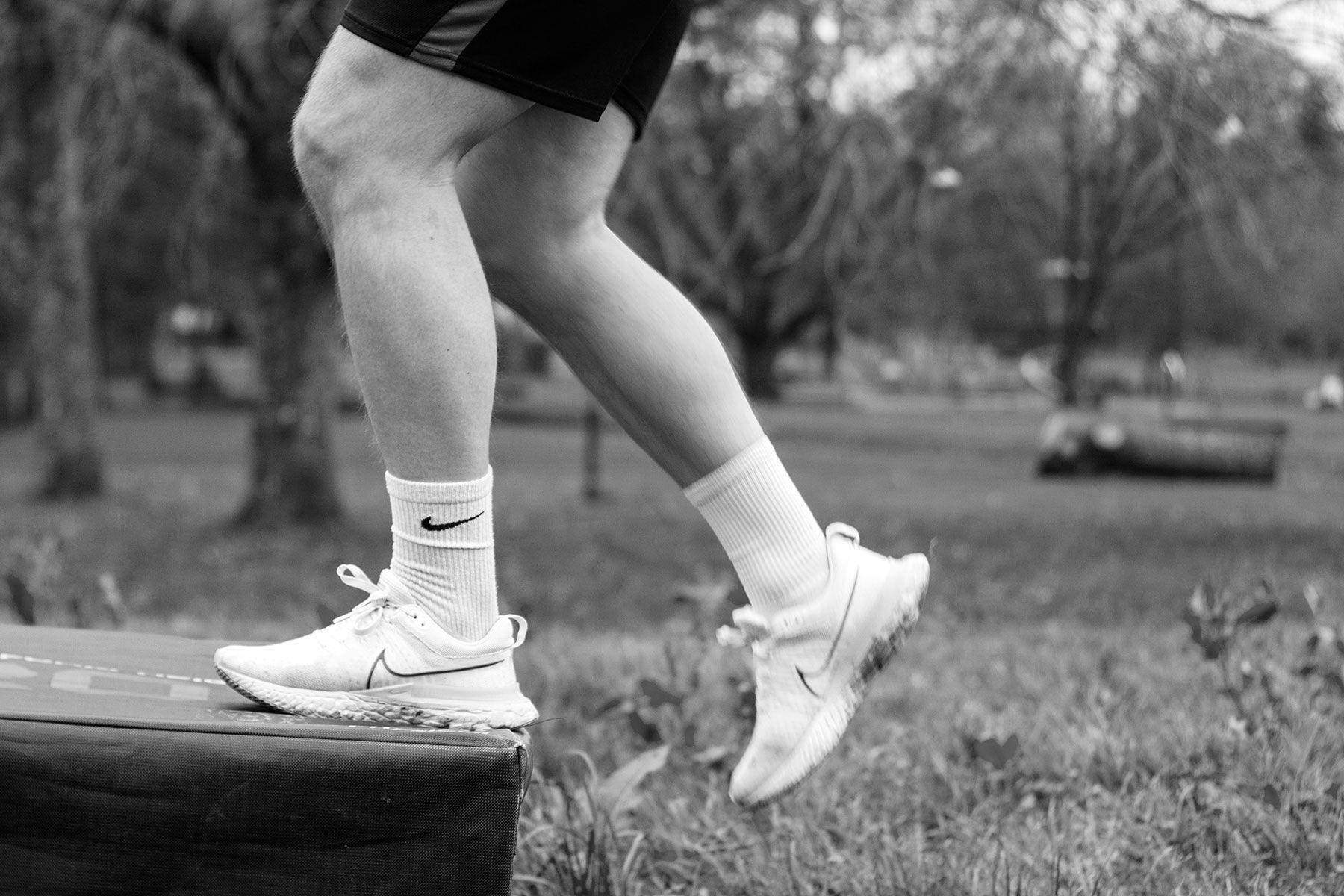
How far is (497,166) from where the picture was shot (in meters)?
1.79

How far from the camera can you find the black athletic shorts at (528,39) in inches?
59.5

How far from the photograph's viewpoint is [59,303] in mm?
11828

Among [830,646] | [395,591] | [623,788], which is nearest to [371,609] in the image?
[395,591]

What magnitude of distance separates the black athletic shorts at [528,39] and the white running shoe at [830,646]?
0.65 meters

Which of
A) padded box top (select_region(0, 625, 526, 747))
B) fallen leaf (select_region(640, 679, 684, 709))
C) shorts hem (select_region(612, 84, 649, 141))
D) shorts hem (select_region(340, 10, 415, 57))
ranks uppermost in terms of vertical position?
shorts hem (select_region(340, 10, 415, 57))

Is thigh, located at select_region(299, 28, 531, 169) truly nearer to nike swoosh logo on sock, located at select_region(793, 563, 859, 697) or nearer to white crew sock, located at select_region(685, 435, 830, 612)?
white crew sock, located at select_region(685, 435, 830, 612)

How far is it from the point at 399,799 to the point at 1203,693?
1925mm

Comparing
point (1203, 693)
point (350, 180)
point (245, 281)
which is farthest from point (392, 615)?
point (245, 281)

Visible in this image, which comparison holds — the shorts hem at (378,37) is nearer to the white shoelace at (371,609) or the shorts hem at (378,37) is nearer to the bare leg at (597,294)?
the bare leg at (597,294)

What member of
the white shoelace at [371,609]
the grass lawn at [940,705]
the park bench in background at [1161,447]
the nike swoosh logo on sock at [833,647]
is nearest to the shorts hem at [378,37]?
the white shoelace at [371,609]

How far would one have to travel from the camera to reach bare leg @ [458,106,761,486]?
175 centimetres

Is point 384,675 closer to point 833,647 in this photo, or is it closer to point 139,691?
point 139,691

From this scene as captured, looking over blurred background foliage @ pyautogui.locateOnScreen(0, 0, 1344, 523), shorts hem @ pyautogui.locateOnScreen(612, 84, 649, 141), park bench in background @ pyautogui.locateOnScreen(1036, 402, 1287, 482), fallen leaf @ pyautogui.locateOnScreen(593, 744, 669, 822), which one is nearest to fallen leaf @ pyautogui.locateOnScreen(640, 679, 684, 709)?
fallen leaf @ pyautogui.locateOnScreen(593, 744, 669, 822)

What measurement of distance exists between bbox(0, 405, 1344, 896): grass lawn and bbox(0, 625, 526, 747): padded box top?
0.36 metres
